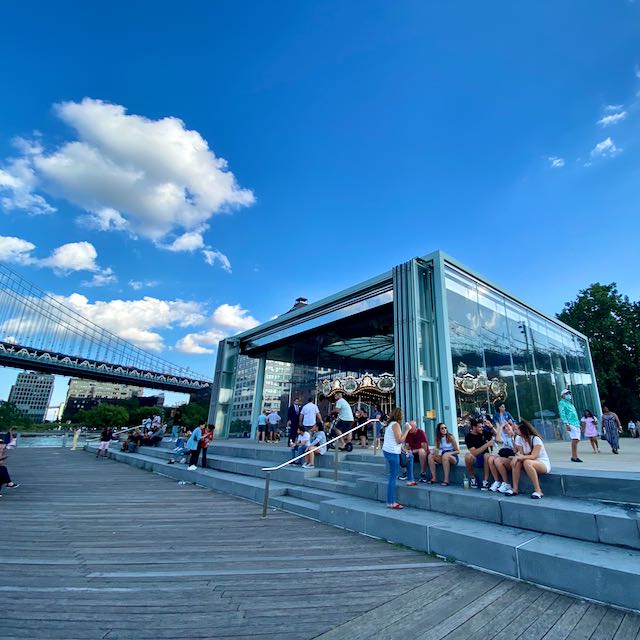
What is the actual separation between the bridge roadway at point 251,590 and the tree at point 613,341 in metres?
34.5

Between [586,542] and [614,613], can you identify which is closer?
[614,613]

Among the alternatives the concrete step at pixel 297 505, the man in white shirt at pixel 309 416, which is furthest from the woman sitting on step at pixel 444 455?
the man in white shirt at pixel 309 416

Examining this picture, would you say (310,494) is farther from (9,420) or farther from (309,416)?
(9,420)

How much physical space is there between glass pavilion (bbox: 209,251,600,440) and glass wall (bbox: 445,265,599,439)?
4 centimetres

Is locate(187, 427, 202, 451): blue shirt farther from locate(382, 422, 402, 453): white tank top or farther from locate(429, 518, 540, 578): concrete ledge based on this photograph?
locate(429, 518, 540, 578): concrete ledge

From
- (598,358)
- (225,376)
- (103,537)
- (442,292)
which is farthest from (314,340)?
(598,358)

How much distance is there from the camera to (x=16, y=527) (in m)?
5.11

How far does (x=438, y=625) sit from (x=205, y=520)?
417cm

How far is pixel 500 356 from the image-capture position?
→ 42.0 feet

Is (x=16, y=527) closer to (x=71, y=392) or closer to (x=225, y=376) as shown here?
(x=225, y=376)

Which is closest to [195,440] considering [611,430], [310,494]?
[310,494]

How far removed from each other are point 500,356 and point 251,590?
12.0 metres

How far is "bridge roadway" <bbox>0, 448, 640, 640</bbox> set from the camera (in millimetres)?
2629

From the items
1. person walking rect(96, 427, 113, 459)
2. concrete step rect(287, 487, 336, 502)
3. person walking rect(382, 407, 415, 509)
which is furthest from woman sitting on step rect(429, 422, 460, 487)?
person walking rect(96, 427, 113, 459)
